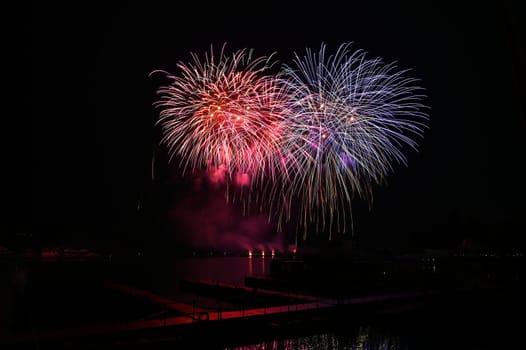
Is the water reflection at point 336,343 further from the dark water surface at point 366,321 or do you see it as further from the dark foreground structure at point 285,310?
the dark foreground structure at point 285,310

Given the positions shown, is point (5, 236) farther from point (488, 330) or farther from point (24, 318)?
point (488, 330)

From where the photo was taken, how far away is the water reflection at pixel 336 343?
703 inches

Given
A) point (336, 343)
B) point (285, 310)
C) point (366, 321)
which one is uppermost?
point (285, 310)

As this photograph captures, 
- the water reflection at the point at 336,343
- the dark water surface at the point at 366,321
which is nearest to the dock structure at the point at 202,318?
the dark water surface at the point at 366,321

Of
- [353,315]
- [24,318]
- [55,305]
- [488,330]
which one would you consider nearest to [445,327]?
[488,330]

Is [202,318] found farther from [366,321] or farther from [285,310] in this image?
[366,321]

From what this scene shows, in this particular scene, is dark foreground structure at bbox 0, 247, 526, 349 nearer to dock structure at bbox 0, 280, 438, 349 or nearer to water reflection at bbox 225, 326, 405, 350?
dock structure at bbox 0, 280, 438, 349

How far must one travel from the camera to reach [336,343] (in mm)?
18656

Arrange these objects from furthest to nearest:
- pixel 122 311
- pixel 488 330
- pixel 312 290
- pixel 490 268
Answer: pixel 490 268, pixel 312 290, pixel 122 311, pixel 488 330

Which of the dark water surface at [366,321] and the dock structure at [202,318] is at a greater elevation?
the dock structure at [202,318]

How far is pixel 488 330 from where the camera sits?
21.7m

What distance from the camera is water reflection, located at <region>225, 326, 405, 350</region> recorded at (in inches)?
703

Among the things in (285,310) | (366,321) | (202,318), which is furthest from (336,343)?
(202,318)

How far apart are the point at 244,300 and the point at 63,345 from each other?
15730 mm
